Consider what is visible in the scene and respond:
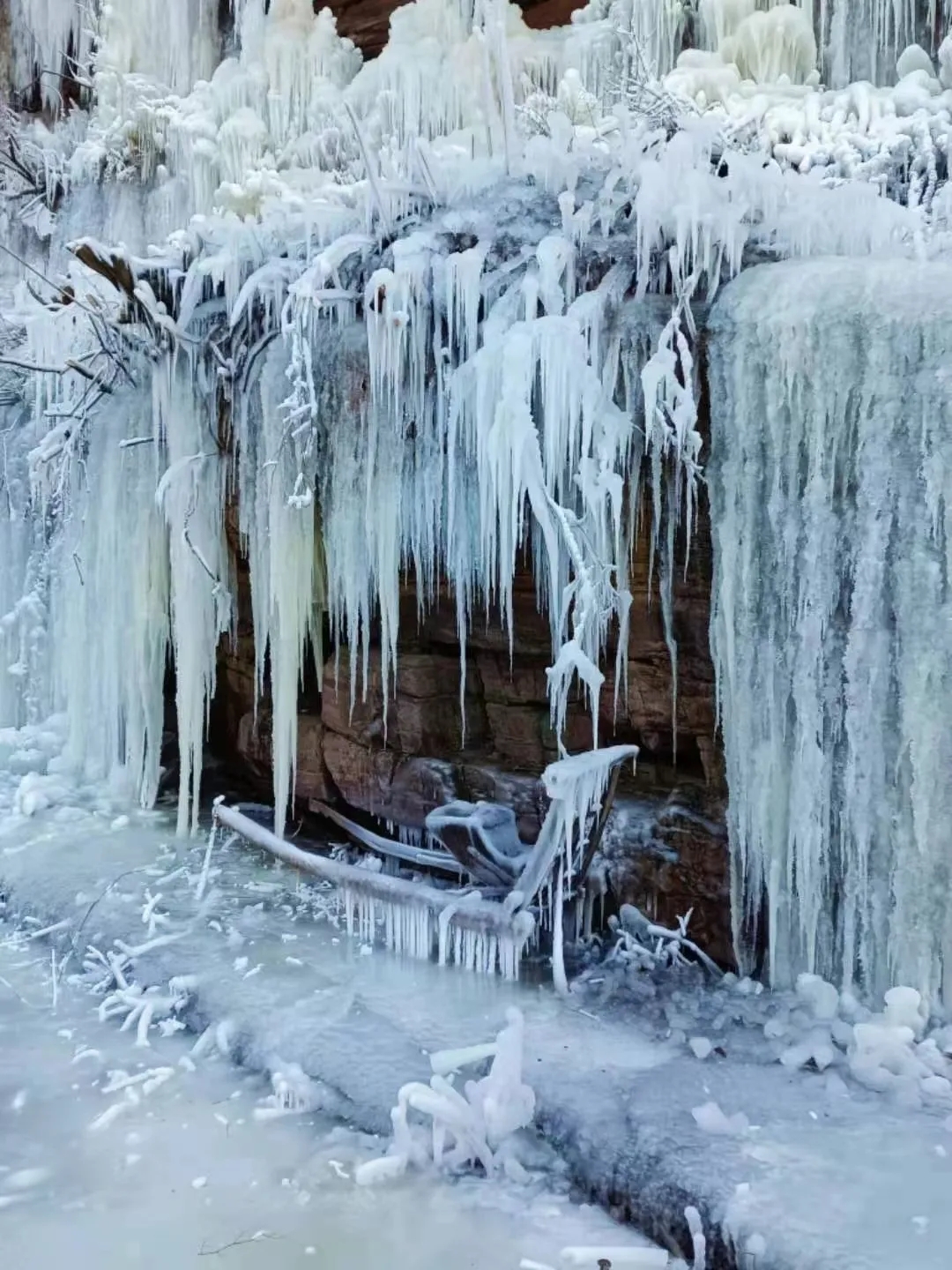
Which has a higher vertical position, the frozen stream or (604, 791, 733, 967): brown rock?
(604, 791, 733, 967): brown rock

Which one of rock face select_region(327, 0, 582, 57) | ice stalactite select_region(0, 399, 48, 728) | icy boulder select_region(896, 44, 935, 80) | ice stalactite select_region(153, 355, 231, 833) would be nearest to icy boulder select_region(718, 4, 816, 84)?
icy boulder select_region(896, 44, 935, 80)

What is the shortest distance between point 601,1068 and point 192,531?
384 cm

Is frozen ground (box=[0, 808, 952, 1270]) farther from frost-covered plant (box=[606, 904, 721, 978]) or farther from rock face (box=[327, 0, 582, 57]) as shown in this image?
rock face (box=[327, 0, 582, 57])

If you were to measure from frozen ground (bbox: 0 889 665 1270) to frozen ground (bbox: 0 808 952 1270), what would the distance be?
5.0 inches

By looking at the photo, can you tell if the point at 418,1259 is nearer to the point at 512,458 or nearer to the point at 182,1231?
the point at 182,1231

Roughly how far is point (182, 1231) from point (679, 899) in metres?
2.44

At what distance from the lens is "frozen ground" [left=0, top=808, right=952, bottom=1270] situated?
8.60 ft

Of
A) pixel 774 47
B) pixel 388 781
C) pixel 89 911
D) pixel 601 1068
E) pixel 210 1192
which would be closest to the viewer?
pixel 210 1192

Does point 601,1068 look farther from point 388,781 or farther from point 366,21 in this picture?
point 366,21

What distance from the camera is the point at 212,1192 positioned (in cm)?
299

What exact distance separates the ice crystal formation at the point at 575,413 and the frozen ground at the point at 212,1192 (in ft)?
5.56

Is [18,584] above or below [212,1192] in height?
above

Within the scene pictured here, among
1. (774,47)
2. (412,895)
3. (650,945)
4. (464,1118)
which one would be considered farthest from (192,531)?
(774,47)

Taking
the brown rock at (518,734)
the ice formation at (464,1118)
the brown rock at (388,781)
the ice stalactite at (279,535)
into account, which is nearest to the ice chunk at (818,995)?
the ice formation at (464,1118)
